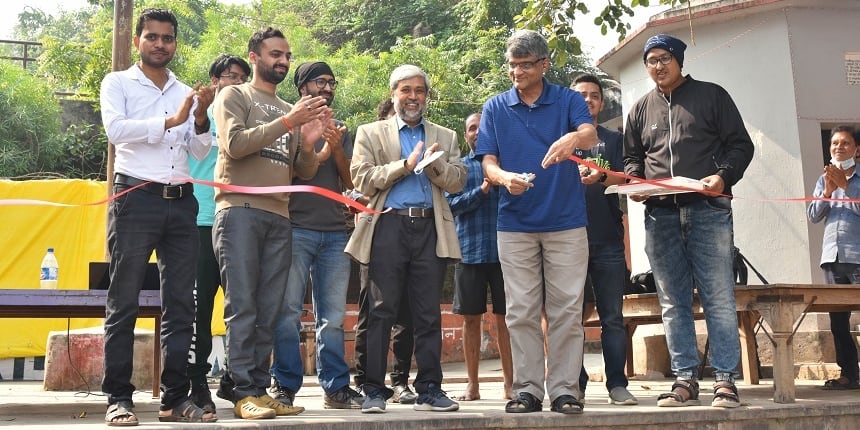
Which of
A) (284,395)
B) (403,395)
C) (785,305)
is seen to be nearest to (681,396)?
(785,305)

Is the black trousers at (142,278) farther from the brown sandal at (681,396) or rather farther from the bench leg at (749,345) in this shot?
the bench leg at (749,345)

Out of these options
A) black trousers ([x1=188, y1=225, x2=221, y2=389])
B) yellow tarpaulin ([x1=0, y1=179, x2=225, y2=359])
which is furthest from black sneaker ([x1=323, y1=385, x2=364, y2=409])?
yellow tarpaulin ([x1=0, y1=179, x2=225, y2=359])

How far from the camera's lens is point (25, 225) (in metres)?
10.8

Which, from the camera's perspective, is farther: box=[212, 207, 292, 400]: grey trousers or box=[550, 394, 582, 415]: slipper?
Answer: box=[550, 394, 582, 415]: slipper

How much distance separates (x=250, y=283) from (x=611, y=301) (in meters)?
2.32

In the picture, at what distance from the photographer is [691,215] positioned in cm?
547

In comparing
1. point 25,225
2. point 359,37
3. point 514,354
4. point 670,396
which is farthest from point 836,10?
point 359,37

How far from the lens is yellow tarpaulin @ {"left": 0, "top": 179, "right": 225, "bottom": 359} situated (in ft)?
34.7

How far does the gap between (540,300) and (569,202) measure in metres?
0.57

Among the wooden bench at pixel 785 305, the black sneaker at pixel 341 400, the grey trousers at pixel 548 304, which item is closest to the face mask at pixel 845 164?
the wooden bench at pixel 785 305

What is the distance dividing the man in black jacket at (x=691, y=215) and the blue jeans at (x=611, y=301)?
24cm

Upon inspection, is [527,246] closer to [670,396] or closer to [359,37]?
[670,396]

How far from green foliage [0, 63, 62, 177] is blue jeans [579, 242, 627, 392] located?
35.4ft

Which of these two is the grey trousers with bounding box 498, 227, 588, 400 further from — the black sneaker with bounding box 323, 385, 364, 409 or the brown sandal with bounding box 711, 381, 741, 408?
the black sneaker with bounding box 323, 385, 364, 409
